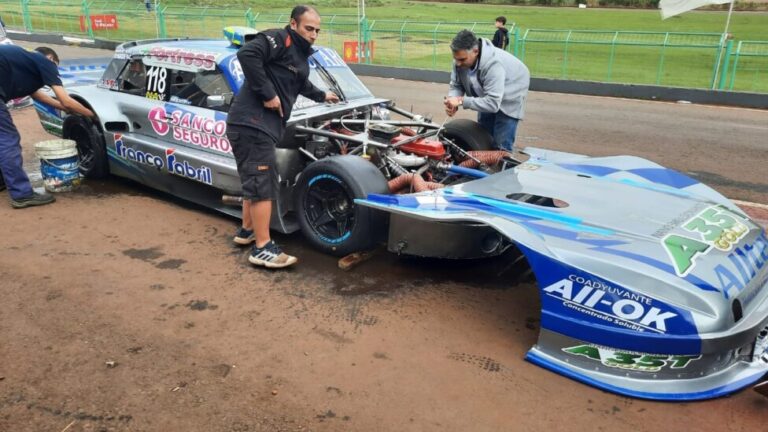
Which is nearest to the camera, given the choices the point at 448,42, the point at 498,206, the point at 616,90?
the point at 498,206

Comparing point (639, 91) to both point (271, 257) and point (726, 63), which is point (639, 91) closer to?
point (726, 63)

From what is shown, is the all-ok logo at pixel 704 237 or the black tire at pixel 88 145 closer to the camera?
the all-ok logo at pixel 704 237

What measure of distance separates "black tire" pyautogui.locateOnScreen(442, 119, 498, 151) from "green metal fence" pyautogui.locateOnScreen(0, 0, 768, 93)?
1148 cm

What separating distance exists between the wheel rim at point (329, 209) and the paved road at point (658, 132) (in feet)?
15.6

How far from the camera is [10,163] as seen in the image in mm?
5688

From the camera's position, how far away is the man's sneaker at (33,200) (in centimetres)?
571

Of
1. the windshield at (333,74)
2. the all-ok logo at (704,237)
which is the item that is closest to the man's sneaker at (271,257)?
the windshield at (333,74)

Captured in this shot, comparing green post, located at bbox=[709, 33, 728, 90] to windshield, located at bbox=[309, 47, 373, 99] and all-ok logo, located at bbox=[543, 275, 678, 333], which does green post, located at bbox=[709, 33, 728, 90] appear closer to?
windshield, located at bbox=[309, 47, 373, 99]

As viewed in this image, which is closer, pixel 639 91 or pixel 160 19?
pixel 639 91

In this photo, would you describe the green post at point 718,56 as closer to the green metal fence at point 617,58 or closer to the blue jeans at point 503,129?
the green metal fence at point 617,58

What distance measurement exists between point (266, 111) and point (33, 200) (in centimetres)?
297

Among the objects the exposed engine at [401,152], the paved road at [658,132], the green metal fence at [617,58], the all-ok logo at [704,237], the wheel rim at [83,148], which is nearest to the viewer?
the all-ok logo at [704,237]

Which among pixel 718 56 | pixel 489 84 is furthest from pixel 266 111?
pixel 718 56

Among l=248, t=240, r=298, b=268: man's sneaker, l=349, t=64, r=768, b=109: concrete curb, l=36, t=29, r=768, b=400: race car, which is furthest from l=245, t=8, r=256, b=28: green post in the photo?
l=248, t=240, r=298, b=268: man's sneaker
